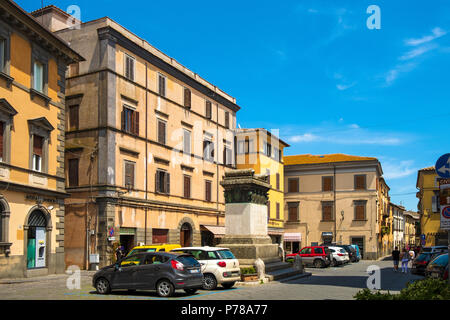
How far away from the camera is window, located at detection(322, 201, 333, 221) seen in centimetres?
5934

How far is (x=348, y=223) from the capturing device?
57969mm

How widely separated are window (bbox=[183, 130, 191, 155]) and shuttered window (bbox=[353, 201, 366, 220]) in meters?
25.2

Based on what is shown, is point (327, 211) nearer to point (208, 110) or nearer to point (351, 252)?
point (351, 252)

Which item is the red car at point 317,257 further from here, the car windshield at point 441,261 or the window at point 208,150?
the car windshield at point 441,261

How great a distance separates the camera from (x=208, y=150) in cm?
4419

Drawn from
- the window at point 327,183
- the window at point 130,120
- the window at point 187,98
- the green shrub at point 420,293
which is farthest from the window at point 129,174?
the window at point 327,183

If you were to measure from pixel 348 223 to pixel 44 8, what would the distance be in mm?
38565

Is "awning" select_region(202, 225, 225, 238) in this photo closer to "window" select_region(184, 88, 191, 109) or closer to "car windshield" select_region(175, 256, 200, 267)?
"window" select_region(184, 88, 191, 109)

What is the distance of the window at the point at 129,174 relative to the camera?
33.4 meters

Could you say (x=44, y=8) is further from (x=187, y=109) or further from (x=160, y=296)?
(x=160, y=296)

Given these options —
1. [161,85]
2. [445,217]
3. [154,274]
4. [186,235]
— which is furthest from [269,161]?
[445,217]

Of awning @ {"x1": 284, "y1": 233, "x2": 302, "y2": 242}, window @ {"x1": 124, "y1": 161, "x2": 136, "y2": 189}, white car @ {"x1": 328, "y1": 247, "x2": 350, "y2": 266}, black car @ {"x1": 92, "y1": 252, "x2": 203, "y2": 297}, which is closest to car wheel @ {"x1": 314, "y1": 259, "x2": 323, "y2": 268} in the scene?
white car @ {"x1": 328, "y1": 247, "x2": 350, "y2": 266}

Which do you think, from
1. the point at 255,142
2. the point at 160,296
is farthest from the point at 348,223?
the point at 160,296

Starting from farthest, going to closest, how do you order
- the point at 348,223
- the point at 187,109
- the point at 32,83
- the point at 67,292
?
the point at 348,223, the point at 187,109, the point at 32,83, the point at 67,292
